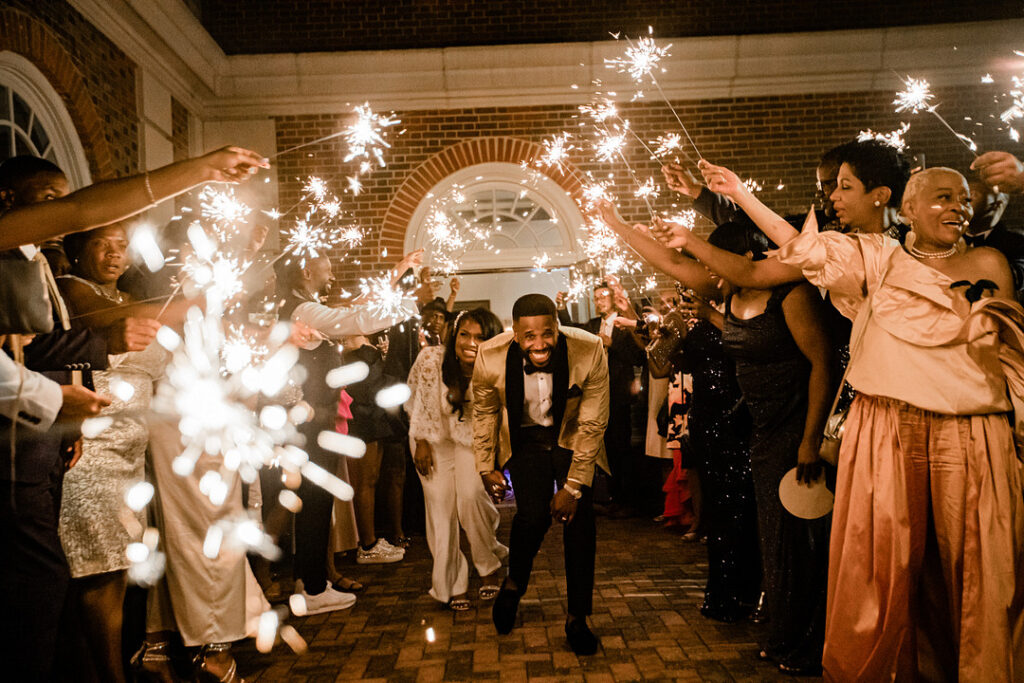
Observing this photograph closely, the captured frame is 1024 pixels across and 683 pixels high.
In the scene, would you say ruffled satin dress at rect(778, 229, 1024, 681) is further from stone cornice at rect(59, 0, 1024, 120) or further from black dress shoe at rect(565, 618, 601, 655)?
stone cornice at rect(59, 0, 1024, 120)

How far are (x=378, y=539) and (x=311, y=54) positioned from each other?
5531mm

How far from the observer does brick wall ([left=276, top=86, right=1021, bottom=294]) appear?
26.6 ft

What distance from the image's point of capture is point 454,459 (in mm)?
4570

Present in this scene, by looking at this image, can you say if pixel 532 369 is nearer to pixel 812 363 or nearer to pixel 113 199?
pixel 812 363

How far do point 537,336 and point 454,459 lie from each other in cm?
127

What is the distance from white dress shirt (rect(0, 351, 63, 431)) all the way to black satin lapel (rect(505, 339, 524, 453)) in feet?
7.24

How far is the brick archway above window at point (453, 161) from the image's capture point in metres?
8.09

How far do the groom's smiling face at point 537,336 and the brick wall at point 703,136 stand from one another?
4.61m

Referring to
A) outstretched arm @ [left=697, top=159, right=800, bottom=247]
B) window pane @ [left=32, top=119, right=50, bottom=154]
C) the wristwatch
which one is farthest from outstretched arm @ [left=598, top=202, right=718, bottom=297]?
window pane @ [left=32, top=119, right=50, bottom=154]

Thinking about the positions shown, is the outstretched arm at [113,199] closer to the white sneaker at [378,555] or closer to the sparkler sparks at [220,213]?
the sparkler sparks at [220,213]

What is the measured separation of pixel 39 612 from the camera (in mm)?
2189

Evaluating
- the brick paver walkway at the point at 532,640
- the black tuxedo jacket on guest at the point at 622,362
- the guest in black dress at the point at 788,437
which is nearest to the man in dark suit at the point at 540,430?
the brick paver walkway at the point at 532,640

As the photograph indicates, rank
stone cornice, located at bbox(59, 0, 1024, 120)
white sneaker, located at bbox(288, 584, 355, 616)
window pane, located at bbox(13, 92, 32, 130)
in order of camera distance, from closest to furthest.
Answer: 1. white sneaker, located at bbox(288, 584, 355, 616)
2. window pane, located at bbox(13, 92, 32, 130)
3. stone cornice, located at bbox(59, 0, 1024, 120)

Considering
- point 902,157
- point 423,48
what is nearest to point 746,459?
point 902,157
